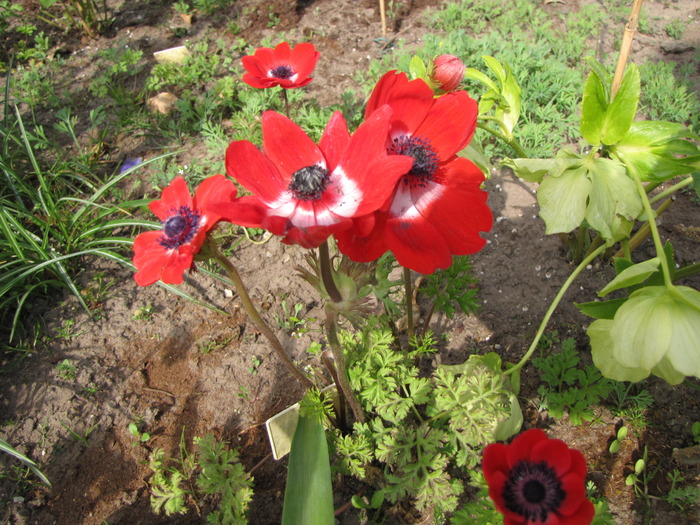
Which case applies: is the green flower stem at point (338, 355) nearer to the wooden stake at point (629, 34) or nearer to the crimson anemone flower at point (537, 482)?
the crimson anemone flower at point (537, 482)

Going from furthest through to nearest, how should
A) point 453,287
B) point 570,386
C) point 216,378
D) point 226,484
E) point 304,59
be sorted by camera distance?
point 304,59
point 216,378
point 570,386
point 453,287
point 226,484

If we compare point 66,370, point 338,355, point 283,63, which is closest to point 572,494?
point 338,355

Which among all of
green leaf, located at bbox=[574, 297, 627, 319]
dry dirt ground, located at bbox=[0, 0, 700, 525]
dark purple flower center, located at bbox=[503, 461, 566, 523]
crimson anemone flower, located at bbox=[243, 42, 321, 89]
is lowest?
dry dirt ground, located at bbox=[0, 0, 700, 525]

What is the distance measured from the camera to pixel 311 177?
2.64 ft

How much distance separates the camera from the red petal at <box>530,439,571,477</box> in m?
1.02

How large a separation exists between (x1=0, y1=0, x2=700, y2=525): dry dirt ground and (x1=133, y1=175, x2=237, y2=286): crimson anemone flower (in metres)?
0.90

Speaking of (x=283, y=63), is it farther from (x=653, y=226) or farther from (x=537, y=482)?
(x=537, y=482)

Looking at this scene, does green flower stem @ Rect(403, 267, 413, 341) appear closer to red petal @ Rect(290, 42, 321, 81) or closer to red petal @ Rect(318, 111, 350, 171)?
red petal @ Rect(318, 111, 350, 171)

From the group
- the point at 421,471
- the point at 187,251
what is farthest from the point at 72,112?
the point at 421,471

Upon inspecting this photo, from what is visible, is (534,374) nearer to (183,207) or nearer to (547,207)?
(547,207)

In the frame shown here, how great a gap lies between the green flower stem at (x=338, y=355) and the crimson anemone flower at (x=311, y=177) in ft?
0.75

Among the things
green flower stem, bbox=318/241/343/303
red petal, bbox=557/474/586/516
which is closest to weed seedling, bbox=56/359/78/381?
green flower stem, bbox=318/241/343/303

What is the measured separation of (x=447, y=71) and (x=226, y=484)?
1178mm

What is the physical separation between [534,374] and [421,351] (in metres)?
0.55
